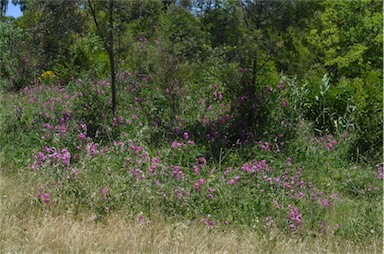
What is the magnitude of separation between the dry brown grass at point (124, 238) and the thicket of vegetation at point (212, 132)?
161mm

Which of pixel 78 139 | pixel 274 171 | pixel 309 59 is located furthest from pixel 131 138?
pixel 309 59

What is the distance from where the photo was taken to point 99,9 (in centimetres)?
649

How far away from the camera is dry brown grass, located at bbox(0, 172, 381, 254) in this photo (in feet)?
10.6

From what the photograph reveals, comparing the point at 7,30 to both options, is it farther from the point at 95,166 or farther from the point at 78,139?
the point at 95,166

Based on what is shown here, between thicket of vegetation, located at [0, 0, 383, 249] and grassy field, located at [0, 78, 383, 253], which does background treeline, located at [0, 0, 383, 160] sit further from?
grassy field, located at [0, 78, 383, 253]

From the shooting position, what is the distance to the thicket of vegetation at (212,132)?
4.07 meters

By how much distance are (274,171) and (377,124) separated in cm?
195

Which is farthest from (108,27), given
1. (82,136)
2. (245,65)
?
(245,65)

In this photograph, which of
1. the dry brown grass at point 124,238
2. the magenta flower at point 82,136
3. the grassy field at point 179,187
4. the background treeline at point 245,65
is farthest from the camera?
the background treeline at point 245,65

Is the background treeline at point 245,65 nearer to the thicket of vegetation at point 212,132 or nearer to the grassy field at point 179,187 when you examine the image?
the thicket of vegetation at point 212,132

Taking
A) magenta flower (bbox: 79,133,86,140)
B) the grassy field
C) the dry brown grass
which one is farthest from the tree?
the dry brown grass

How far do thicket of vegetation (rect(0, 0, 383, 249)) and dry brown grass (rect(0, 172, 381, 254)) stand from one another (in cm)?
16

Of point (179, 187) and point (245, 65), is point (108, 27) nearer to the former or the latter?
point (245, 65)

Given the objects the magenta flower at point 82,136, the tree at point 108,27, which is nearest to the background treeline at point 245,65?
the tree at point 108,27
